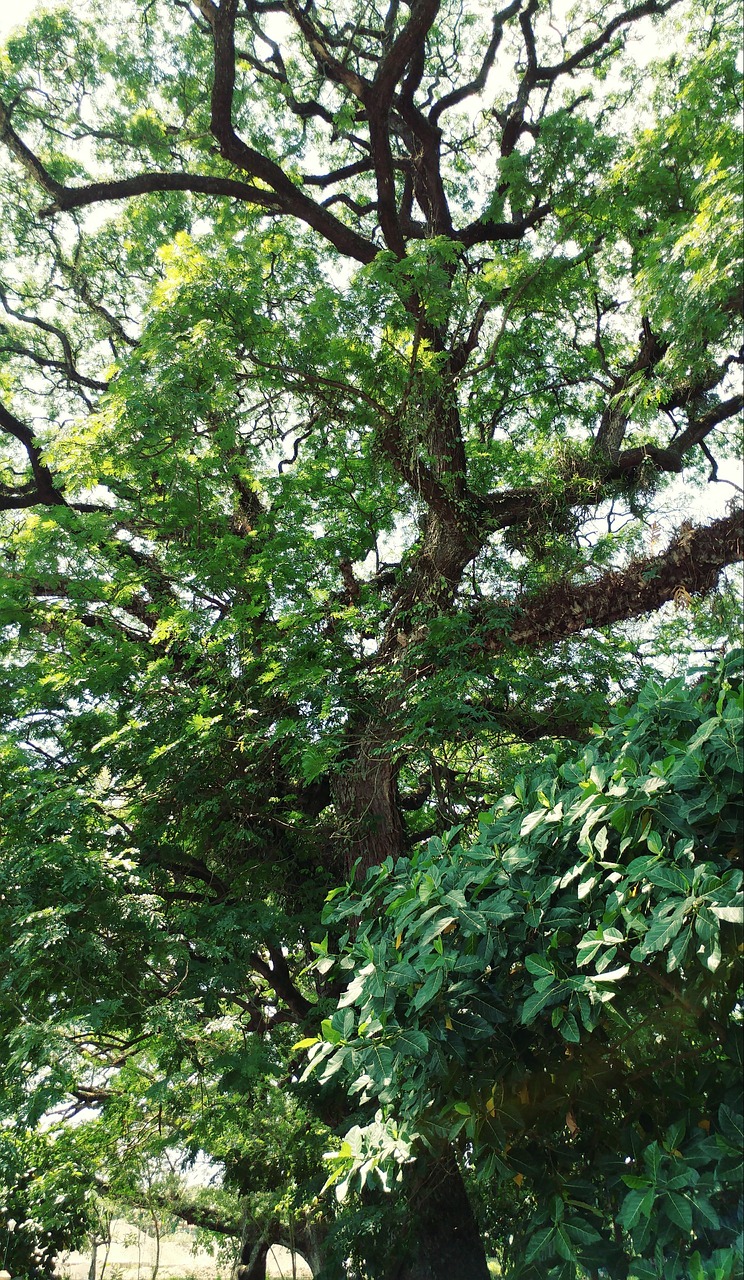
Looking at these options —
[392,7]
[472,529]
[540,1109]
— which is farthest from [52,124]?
[540,1109]

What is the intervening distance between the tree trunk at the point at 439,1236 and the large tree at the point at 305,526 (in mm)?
36

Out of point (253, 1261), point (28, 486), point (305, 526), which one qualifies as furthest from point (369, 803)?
point (253, 1261)

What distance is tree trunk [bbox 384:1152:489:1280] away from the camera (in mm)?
3633

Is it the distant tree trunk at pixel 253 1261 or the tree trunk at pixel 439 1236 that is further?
the distant tree trunk at pixel 253 1261

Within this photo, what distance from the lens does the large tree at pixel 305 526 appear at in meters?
5.14

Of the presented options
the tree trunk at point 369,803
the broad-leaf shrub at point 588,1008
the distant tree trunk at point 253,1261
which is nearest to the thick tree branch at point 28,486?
the tree trunk at point 369,803

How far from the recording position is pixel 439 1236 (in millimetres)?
4152

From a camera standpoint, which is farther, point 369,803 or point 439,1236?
point 369,803

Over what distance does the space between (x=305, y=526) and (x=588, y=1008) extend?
16.5ft

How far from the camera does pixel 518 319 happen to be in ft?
25.7

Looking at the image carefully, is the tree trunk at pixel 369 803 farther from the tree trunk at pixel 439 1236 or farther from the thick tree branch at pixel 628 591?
the tree trunk at pixel 439 1236

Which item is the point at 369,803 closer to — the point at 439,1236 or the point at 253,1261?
the point at 439,1236

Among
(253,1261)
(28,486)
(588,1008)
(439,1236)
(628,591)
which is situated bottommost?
(253,1261)

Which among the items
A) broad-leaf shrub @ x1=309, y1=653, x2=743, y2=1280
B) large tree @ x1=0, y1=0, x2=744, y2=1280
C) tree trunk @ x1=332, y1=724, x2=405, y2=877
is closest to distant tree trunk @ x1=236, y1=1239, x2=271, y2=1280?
large tree @ x1=0, y1=0, x2=744, y2=1280
